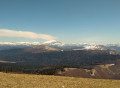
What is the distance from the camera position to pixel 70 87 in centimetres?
2736

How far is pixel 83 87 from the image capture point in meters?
27.9

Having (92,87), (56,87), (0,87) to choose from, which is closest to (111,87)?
(92,87)

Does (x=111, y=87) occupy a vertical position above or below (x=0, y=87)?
below

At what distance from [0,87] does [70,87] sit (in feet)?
49.0

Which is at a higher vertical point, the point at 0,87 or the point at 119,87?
the point at 0,87

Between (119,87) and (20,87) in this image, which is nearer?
(20,87)

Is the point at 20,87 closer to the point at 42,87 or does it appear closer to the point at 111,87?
the point at 42,87

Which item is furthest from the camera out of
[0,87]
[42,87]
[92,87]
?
[92,87]

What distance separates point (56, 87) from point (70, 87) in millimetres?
3230

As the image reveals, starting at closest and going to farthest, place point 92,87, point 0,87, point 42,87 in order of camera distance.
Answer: point 0,87
point 42,87
point 92,87

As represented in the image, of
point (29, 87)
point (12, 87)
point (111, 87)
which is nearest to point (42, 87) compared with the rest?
point (29, 87)

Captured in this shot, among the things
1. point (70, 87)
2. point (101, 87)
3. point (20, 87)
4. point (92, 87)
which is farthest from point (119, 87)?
point (20, 87)

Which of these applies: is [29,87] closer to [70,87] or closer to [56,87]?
[56,87]

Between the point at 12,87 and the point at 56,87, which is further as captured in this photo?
the point at 56,87
